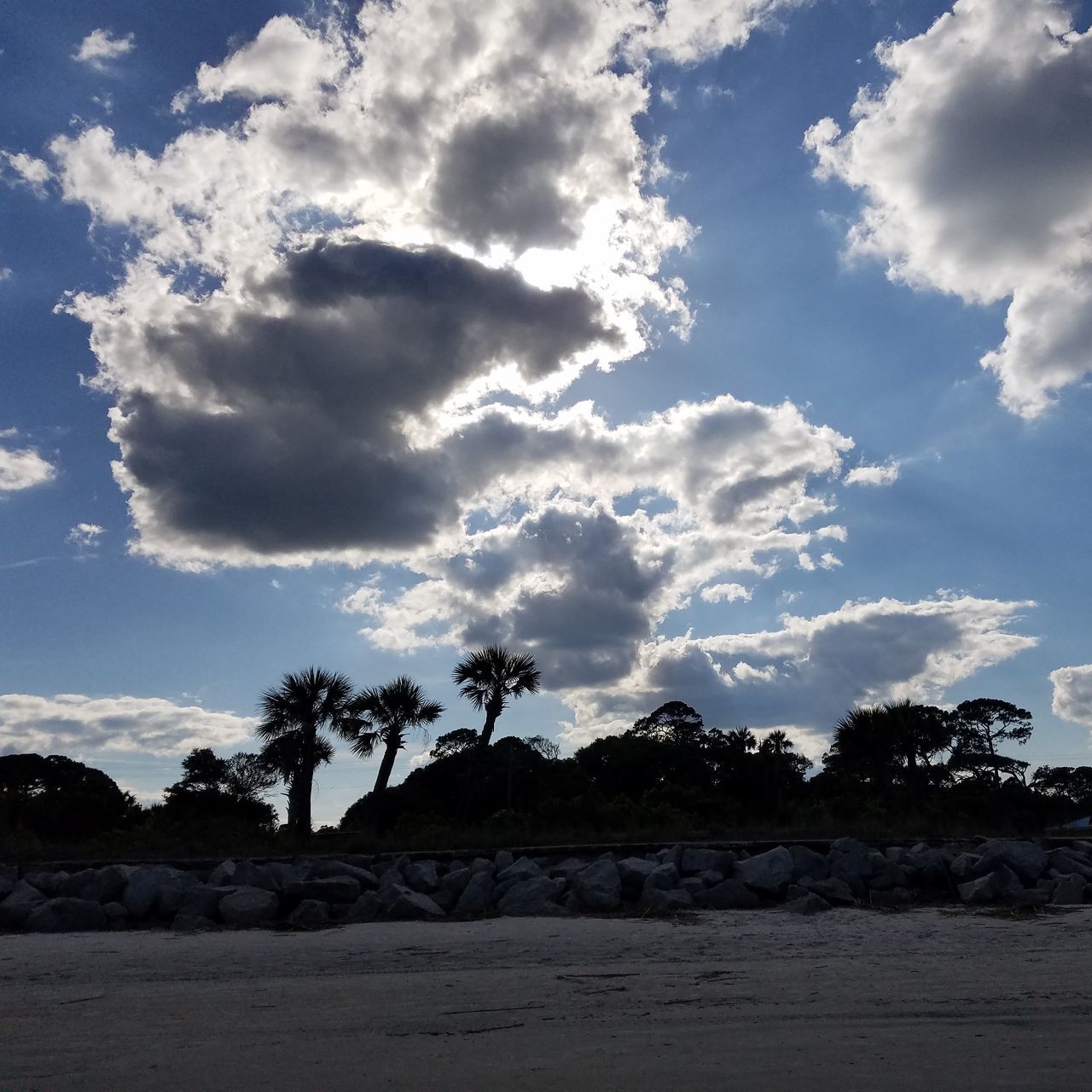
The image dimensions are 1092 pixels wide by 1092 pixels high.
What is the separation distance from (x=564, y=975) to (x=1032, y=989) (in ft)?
7.65

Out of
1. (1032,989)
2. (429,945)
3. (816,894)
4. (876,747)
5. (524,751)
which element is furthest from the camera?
(524,751)

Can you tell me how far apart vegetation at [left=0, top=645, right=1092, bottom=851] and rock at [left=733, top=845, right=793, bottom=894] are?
342cm

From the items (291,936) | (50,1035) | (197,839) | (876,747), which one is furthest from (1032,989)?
(876,747)

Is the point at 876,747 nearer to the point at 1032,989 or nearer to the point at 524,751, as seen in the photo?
the point at 524,751

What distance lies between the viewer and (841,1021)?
4.05 m

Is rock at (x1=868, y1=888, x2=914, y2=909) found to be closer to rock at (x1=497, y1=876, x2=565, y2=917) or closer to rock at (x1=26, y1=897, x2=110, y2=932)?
rock at (x1=497, y1=876, x2=565, y2=917)

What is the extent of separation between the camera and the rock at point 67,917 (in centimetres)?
881

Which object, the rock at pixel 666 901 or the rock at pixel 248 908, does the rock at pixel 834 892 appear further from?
the rock at pixel 248 908

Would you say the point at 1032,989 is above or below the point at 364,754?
below

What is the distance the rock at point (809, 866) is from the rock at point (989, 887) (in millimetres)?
1395

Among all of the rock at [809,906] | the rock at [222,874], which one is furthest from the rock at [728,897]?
the rock at [222,874]

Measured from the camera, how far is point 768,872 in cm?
959

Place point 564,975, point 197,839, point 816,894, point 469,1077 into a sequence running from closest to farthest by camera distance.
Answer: point 469,1077
point 564,975
point 816,894
point 197,839

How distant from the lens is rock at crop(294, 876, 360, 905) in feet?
30.4
